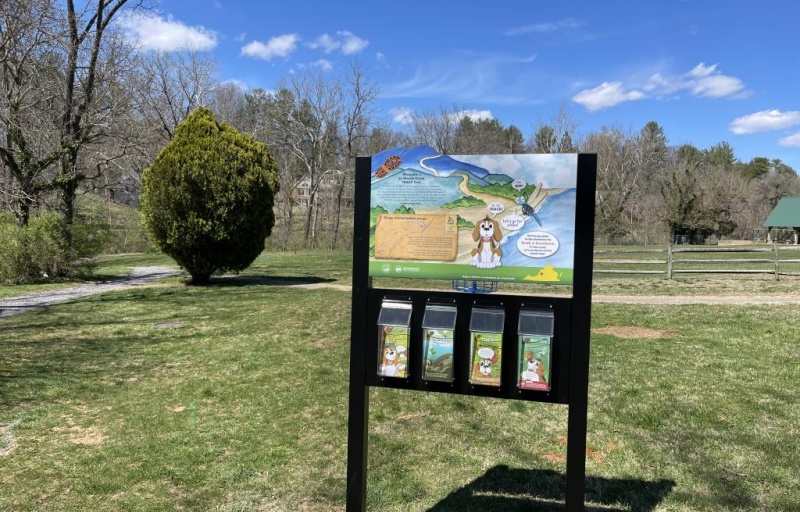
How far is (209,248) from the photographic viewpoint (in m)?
12.9

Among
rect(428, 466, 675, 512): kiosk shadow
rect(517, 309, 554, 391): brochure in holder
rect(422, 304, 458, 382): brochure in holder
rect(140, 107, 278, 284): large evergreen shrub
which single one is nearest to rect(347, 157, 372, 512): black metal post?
rect(422, 304, 458, 382): brochure in holder

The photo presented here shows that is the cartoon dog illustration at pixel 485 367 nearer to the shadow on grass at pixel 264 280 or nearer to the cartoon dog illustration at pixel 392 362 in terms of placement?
the cartoon dog illustration at pixel 392 362

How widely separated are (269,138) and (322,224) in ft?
31.6

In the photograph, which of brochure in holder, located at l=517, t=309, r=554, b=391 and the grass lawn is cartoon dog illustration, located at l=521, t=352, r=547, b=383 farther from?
the grass lawn

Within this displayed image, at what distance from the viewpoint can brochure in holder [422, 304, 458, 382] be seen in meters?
2.58

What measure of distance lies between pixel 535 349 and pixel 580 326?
25cm

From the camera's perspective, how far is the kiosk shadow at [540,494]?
311cm

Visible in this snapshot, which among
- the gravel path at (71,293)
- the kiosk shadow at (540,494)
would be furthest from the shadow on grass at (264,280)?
the kiosk shadow at (540,494)

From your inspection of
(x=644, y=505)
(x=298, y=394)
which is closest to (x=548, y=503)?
(x=644, y=505)

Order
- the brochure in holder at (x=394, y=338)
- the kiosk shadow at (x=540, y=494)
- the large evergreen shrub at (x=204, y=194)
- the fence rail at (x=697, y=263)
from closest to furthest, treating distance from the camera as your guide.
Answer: the brochure in holder at (x=394, y=338)
the kiosk shadow at (x=540, y=494)
the large evergreen shrub at (x=204, y=194)
the fence rail at (x=697, y=263)

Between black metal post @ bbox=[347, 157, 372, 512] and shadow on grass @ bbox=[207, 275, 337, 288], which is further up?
black metal post @ bbox=[347, 157, 372, 512]

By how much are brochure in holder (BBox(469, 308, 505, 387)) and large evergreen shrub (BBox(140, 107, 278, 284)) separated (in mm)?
11132

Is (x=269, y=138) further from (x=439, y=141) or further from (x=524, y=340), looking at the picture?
(x=524, y=340)

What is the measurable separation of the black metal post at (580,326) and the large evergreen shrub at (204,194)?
11389 mm
